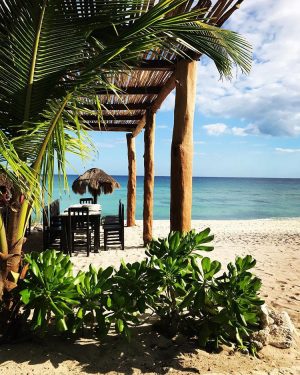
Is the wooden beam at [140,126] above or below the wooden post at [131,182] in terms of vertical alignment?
above

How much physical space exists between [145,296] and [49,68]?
1782mm

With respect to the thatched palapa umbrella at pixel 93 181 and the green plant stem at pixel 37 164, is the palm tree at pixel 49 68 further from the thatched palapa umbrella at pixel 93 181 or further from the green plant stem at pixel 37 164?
the thatched palapa umbrella at pixel 93 181

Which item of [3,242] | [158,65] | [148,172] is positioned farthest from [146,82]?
[3,242]

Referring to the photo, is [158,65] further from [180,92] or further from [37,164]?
[37,164]

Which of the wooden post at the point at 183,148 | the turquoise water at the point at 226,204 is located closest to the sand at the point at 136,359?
the wooden post at the point at 183,148

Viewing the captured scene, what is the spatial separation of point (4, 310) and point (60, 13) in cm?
215

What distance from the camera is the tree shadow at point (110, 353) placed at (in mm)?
2354

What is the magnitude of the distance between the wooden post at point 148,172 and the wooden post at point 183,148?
12.0ft

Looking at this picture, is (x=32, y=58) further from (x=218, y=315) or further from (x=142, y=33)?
(x=218, y=315)

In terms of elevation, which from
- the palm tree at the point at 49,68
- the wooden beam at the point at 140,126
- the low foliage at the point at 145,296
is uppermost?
the wooden beam at the point at 140,126

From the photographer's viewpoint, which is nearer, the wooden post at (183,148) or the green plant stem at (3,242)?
the green plant stem at (3,242)

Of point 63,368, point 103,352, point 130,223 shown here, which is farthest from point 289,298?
point 130,223

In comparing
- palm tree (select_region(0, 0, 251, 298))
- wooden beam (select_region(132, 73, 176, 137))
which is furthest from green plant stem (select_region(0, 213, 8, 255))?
wooden beam (select_region(132, 73, 176, 137))

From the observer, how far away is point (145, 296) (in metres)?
2.48
